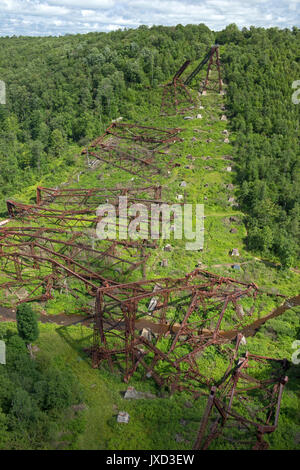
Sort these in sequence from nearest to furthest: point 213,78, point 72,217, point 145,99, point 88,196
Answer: point 72,217 → point 88,196 → point 145,99 → point 213,78

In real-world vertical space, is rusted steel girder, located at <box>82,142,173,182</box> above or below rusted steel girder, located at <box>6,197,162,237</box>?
above

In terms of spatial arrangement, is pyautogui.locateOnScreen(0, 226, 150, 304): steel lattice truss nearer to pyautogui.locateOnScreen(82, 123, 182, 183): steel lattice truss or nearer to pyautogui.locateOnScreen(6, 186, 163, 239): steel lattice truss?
pyautogui.locateOnScreen(6, 186, 163, 239): steel lattice truss

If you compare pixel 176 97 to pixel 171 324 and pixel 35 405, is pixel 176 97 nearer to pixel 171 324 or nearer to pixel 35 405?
pixel 171 324

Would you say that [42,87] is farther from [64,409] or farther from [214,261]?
[64,409]

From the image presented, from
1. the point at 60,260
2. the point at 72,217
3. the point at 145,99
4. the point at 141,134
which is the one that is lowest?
the point at 60,260

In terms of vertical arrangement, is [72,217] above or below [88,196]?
below

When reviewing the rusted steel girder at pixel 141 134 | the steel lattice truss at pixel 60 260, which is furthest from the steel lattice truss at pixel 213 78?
the steel lattice truss at pixel 60 260

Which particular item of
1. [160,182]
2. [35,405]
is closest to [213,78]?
[160,182]

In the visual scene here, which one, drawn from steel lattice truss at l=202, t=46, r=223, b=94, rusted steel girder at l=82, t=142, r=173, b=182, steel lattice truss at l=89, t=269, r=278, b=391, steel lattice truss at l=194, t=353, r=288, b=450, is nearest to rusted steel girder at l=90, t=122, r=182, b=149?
rusted steel girder at l=82, t=142, r=173, b=182
